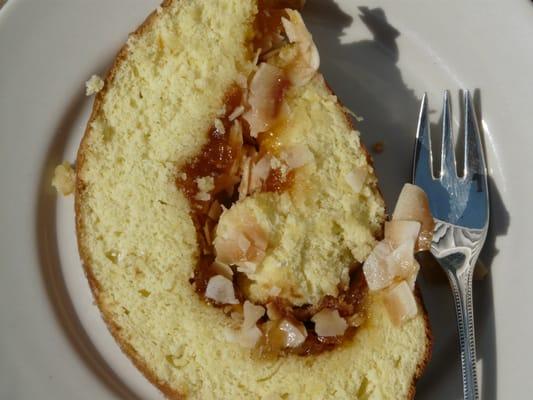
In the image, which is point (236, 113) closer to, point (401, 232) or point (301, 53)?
point (301, 53)

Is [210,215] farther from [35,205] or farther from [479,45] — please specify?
[479,45]

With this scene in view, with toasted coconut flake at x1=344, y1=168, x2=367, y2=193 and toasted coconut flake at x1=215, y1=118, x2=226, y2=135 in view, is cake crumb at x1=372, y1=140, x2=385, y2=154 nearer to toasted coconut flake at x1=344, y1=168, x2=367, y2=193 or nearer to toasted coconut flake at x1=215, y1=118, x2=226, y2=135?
toasted coconut flake at x1=344, y1=168, x2=367, y2=193

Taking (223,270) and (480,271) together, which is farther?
(480,271)

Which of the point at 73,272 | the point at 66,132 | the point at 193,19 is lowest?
the point at 73,272

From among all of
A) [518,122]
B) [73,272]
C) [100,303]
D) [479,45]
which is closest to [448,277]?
[518,122]

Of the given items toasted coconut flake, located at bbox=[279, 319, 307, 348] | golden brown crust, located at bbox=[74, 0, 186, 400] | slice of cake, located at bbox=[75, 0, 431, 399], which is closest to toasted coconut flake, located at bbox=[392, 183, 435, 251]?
slice of cake, located at bbox=[75, 0, 431, 399]

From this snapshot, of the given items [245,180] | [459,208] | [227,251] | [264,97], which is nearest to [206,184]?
[245,180]

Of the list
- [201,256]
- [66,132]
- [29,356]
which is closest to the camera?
[201,256]
